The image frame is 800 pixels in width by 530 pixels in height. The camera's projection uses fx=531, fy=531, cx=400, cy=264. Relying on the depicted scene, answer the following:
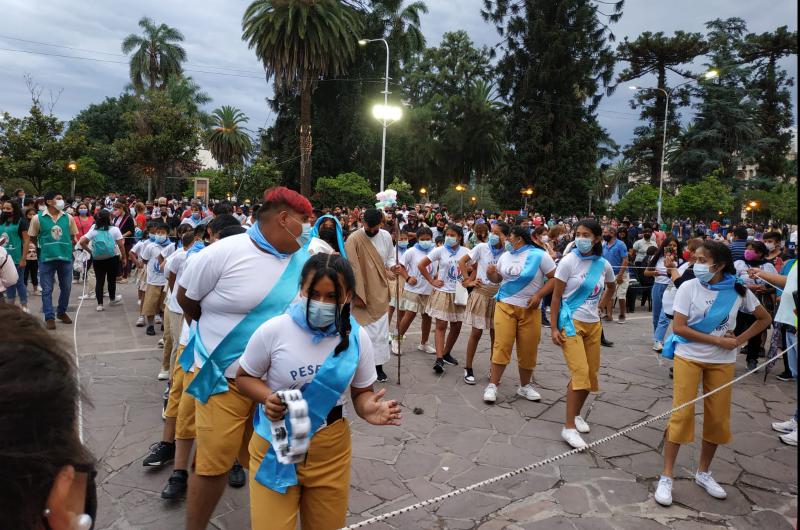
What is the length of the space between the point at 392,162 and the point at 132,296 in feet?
107

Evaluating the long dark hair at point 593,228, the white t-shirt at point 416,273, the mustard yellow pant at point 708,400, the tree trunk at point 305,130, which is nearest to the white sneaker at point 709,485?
the mustard yellow pant at point 708,400

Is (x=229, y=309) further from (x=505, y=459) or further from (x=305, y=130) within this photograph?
(x=305, y=130)

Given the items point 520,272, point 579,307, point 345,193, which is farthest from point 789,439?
point 345,193

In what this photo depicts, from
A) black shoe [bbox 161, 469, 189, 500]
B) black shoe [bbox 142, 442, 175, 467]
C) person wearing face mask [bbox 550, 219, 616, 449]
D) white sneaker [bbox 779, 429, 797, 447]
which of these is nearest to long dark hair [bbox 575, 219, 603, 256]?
person wearing face mask [bbox 550, 219, 616, 449]

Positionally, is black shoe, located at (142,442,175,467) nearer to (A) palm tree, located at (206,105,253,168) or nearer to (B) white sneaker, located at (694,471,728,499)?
(B) white sneaker, located at (694,471,728,499)

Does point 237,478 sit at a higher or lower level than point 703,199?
lower

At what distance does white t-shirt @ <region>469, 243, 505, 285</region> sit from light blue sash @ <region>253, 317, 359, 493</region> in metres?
4.26

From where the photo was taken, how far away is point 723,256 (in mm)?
3844

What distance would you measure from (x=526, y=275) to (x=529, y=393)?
136 centimetres

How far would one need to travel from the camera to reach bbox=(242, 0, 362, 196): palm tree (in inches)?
1071

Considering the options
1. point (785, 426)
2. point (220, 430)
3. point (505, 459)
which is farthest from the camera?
point (785, 426)

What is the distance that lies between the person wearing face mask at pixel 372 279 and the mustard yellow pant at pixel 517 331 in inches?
48.2

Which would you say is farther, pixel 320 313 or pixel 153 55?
pixel 153 55

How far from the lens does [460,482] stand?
4.03 m
